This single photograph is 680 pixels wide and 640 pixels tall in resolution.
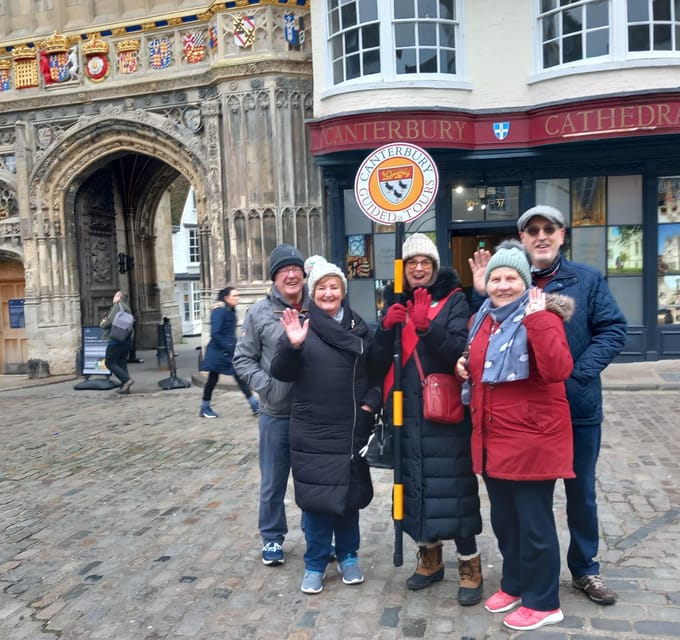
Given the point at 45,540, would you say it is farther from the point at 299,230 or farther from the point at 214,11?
the point at 214,11

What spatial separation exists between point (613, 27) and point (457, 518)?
974cm

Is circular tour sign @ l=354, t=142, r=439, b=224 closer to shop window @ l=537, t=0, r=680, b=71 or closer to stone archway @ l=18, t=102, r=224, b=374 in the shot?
shop window @ l=537, t=0, r=680, b=71

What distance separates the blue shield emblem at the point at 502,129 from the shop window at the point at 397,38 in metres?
1.15

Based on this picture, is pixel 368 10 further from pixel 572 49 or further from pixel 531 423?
pixel 531 423

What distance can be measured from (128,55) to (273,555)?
11.8 m

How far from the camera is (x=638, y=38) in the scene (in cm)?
1079

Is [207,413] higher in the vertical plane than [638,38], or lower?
lower

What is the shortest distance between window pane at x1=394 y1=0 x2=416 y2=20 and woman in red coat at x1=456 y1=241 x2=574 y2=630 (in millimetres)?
9205

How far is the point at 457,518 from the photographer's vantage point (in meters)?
3.61

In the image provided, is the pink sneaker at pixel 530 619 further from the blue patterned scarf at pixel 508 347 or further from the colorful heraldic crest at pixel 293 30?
Answer: the colorful heraldic crest at pixel 293 30

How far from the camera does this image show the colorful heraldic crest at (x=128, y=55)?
13.3 m

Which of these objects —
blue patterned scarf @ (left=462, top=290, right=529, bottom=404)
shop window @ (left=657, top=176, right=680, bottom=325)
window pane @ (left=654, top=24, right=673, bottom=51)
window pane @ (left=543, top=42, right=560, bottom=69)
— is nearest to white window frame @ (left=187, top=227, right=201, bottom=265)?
window pane @ (left=543, top=42, right=560, bottom=69)

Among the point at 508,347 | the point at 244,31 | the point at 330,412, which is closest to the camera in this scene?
the point at 508,347

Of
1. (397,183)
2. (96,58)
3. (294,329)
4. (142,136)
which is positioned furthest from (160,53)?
(294,329)
